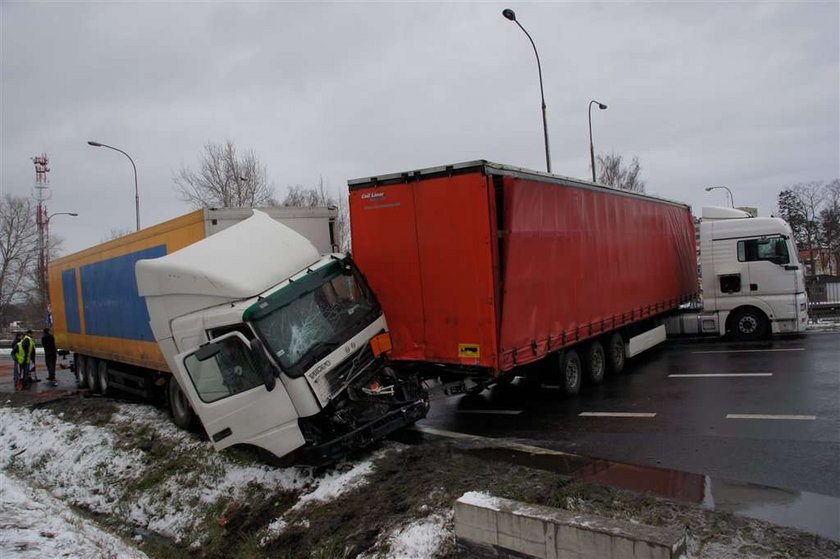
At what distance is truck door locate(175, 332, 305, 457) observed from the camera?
21.5 ft

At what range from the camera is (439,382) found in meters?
8.55

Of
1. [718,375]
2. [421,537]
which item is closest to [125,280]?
[421,537]

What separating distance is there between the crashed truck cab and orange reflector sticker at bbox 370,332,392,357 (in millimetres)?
19

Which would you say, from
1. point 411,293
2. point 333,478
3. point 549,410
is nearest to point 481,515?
point 333,478

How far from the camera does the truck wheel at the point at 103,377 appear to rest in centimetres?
1383

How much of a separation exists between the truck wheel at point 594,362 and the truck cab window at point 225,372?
6.38 m

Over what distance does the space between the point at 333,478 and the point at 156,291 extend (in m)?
3.35

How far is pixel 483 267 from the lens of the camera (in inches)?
294

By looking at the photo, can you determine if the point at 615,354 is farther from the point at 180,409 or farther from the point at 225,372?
the point at 180,409

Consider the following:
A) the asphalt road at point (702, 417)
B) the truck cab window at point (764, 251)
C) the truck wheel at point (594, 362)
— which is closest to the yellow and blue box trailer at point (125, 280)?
the asphalt road at point (702, 417)

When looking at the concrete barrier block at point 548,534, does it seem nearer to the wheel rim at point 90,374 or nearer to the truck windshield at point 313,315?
the truck windshield at point 313,315

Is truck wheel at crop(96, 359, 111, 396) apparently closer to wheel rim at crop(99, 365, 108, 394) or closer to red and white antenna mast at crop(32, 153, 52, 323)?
wheel rim at crop(99, 365, 108, 394)

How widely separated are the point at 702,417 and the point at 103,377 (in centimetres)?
1280

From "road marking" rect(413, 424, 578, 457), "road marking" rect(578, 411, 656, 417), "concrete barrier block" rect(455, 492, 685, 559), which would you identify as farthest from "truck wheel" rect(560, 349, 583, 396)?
"concrete barrier block" rect(455, 492, 685, 559)
